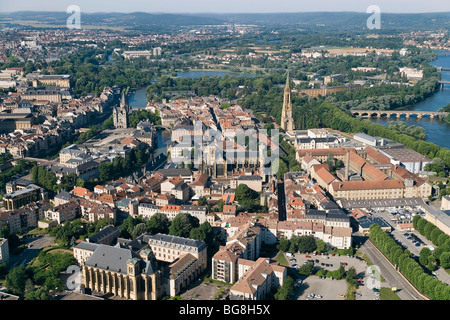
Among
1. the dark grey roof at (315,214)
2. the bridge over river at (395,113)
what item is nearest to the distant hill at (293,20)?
the bridge over river at (395,113)

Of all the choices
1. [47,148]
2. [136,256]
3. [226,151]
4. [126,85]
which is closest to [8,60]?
[126,85]

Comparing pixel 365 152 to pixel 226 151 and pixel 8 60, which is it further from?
pixel 8 60

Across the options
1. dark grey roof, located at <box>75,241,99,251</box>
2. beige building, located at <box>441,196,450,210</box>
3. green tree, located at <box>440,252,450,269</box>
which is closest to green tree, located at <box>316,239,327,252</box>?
green tree, located at <box>440,252,450,269</box>

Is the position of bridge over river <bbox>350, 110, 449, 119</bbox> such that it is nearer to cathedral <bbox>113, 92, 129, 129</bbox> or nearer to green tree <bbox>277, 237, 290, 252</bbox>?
cathedral <bbox>113, 92, 129, 129</bbox>

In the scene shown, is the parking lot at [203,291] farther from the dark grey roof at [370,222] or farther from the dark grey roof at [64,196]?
the dark grey roof at [64,196]

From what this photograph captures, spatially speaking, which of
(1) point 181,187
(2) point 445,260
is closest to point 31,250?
(1) point 181,187

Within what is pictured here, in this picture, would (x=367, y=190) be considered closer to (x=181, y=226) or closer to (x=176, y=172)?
(x=176, y=172)
